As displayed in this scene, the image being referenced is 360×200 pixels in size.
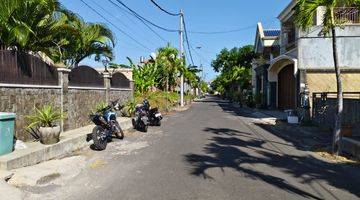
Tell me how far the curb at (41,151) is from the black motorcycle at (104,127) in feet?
1.99

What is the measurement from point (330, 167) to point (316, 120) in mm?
12313

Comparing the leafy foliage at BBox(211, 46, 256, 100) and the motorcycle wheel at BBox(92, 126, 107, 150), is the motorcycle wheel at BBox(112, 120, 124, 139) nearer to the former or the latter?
the motorcycle wheel at BBox(92, 126, 107, 150)

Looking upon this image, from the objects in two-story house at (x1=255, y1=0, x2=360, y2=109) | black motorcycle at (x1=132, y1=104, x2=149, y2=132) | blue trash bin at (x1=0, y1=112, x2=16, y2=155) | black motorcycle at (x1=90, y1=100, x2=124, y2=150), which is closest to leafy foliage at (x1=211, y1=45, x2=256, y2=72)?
two-story house at (x1=255, y1=0, x2=360, y2=109)

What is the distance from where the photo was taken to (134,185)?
8.48 m

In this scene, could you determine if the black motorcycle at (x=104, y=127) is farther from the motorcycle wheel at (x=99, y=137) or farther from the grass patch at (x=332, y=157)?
the grass patch at (x=332, y=157)

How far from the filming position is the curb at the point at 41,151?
30.2 feet

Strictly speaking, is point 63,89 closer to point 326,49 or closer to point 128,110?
point 128,110

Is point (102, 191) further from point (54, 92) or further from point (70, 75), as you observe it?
point (70, 75)

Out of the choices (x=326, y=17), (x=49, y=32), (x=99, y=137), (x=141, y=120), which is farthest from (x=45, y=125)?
(x=326, y=17)

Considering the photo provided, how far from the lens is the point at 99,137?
13047 millimetres

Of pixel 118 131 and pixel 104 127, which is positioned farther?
pixel 118 131

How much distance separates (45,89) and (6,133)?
13.0ft

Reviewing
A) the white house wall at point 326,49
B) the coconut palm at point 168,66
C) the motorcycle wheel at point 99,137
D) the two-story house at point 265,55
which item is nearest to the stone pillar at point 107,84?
the motorcycle wheel at point 99,137

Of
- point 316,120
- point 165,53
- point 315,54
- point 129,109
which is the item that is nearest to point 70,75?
point 129,109
